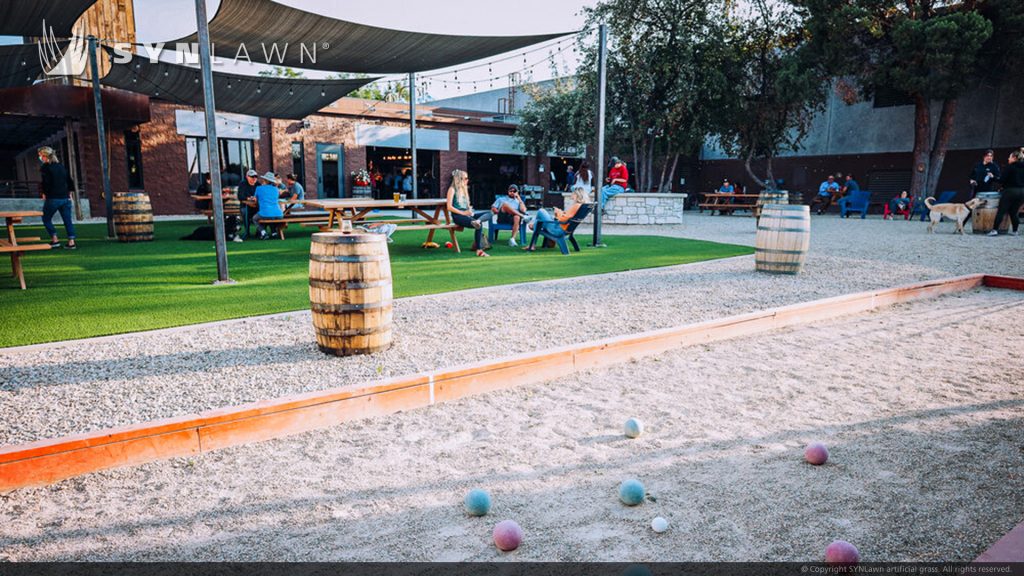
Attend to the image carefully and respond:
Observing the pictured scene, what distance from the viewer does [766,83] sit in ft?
70.4

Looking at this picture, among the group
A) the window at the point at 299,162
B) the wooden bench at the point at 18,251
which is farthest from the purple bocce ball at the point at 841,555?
the window at the point at 299,162

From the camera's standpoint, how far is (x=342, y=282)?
3.71 meters

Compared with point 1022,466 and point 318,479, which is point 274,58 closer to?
point 318,479

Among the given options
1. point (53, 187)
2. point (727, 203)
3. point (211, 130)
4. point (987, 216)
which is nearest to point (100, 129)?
point (53, 187)

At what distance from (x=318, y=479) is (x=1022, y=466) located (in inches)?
118

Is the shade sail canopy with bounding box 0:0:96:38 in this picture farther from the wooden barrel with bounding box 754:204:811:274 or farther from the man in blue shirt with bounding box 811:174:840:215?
the man in blue shirt with bounding box 811:174:840:215

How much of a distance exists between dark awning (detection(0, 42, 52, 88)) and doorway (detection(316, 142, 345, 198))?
331 inches

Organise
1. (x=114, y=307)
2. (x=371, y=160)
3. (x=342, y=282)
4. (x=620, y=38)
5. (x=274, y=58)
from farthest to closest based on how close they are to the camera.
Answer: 1. (x=371, y=160)
2. (x=620, y=38)
3. (x=274, y=58)
4. (x=114, y=307)
5. (x=342, y=282)

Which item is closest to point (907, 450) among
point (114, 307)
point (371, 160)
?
point (114, 307)

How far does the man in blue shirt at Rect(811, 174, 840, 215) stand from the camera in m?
21.7

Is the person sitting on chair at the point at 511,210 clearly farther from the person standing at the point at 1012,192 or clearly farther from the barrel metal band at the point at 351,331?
the person standing at the point at 1012,192

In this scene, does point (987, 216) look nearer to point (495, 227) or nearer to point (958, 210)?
point (958, 210)

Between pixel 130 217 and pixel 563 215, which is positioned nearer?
pixel 563 215

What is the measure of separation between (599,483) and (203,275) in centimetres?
606
